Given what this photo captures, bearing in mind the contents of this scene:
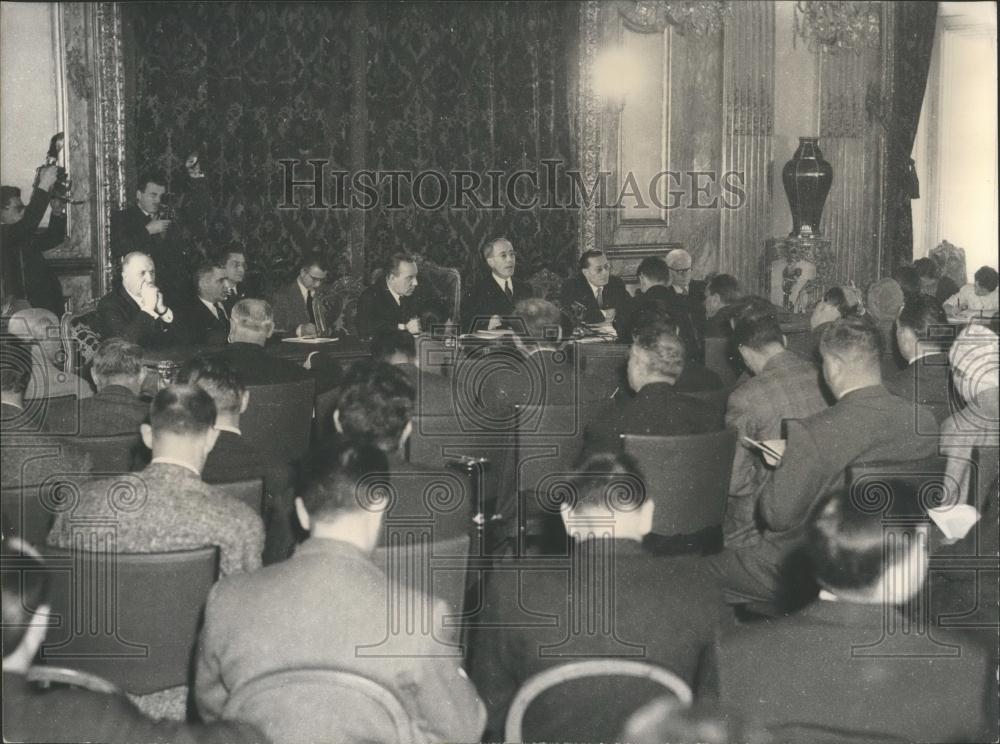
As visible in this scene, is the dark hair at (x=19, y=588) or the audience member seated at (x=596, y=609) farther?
the dark hair at (x=19, y=588)

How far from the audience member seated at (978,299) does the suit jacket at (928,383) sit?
3771 mm

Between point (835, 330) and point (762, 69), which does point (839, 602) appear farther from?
point (762, 69)

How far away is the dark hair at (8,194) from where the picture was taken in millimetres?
7285

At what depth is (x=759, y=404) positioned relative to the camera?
4148mm

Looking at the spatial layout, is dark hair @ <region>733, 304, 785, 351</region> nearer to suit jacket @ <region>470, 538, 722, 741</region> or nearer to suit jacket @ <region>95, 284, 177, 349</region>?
suit jacket @ <region>470, 538, 722, 741</region>

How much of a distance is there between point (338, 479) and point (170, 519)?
629 mm

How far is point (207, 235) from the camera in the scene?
27.7ft

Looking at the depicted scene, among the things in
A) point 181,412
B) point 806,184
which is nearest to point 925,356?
point 181,412

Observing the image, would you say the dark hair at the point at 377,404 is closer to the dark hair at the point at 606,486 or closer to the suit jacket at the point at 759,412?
the dark hair at the point at 606,486

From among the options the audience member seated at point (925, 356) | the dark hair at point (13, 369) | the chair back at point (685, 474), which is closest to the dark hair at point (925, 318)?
the audience member seated at point (925, 356)

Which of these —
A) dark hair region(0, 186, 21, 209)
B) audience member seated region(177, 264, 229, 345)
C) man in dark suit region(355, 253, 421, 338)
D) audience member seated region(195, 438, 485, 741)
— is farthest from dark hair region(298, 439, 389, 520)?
dark hair region(0, 186, 21, 209)

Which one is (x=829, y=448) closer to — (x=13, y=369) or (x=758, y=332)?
(x=758, y=332)

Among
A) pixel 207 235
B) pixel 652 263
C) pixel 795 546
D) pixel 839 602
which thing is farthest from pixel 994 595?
pixel 207 235

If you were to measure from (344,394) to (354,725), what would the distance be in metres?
1.65
